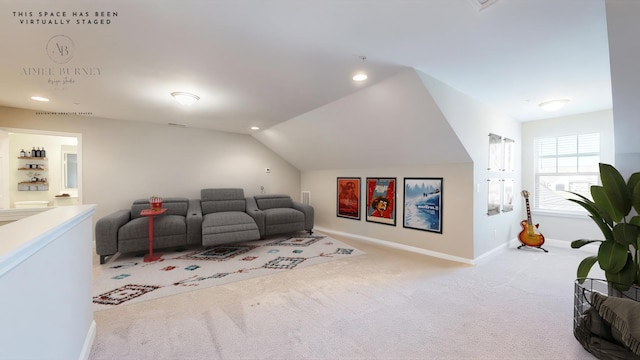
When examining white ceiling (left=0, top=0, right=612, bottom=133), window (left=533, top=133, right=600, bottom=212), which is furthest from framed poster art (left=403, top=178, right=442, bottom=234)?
window (left=533, top=133, right=600, bottom=212)

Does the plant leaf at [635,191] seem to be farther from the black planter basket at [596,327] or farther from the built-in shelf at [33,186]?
the built-in shelf at [33,186]

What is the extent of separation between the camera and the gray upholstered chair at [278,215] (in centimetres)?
507

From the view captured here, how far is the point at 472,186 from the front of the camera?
368 centimetres

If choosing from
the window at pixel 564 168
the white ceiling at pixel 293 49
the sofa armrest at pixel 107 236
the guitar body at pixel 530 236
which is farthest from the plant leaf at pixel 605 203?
the sofa armrest at pixel 107 236

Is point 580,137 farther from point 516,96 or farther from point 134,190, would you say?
point 134,190

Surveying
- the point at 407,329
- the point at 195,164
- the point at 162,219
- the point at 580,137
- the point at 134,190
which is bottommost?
the point at 407,329

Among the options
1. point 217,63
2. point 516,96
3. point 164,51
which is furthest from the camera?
point 516,96

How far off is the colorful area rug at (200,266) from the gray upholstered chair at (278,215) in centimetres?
30

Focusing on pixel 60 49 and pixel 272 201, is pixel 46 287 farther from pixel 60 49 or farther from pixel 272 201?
pixel 272 201

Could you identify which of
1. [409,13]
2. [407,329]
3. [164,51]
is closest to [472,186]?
[407,329]

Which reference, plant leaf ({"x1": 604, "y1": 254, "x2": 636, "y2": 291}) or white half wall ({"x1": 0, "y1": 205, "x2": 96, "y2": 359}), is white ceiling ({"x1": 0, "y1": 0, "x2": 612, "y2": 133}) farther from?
plant leaf ({"x1": 604, "y1": 254, "x2": 636, "y2": 291})

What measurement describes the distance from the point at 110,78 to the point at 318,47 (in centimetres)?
236

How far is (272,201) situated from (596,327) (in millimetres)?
5087

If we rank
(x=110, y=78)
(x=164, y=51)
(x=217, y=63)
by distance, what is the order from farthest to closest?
(x=110, y=78) → (x=217, y=63) → (x=164, y=51)
